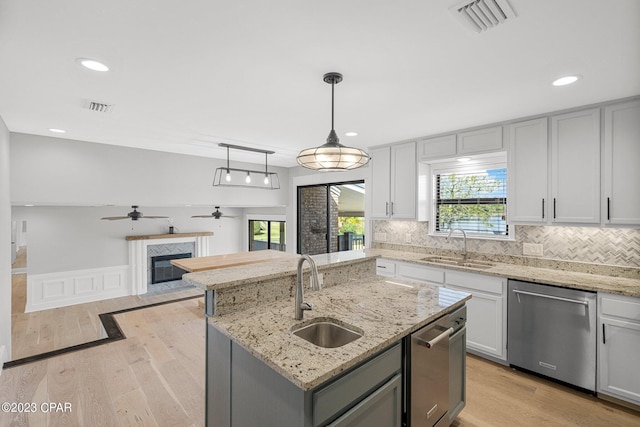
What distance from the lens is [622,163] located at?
2.48 meters

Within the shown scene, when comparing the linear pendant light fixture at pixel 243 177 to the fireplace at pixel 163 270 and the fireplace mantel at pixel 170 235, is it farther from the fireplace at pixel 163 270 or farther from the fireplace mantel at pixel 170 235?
the fireplace at pixel 163 270

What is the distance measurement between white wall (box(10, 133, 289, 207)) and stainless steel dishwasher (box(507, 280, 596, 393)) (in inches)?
176

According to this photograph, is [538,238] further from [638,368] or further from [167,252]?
[167,252]

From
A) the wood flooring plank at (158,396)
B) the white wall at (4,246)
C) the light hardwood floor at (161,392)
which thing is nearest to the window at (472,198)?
the light hardwood floor at (161,392)

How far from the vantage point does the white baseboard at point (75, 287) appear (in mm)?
5035

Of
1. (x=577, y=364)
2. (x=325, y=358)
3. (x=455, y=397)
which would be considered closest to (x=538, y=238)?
(x=577, y=364)

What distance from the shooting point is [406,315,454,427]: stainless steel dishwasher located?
1.59 meters

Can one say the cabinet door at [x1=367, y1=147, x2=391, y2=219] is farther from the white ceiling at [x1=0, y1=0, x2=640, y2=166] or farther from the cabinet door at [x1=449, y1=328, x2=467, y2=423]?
the cabinet door at [x1=449, y1=328, x2=467, y2=423]

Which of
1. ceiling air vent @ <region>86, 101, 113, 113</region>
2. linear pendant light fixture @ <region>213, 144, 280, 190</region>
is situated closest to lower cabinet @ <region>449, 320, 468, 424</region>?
ceiling air vent @ <region>86, 101, 113, 113</region>

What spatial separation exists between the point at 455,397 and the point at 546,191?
2.10 m

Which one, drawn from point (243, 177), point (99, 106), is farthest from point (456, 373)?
point (243, 177)

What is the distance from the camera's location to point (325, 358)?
122 cm

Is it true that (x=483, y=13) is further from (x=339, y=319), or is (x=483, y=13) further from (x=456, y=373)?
(x=456, y=373)

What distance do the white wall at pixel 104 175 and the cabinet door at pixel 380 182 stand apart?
8.47ft
